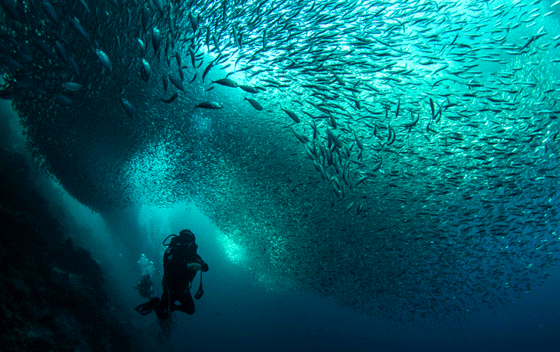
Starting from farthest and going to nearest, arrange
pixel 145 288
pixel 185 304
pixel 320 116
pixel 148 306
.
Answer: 1. pixel 145 288
2. pixel 320 116
3. pixel 185 304
4. pixel 148 306

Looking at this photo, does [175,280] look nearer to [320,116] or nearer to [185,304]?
[185,304]

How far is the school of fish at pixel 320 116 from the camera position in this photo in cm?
515

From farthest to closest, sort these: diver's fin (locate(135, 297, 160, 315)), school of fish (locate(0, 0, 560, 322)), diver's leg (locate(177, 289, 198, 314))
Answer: school of fish (locate(0, 0, 560, 322))
diver's leg (locate(177, 289, 198, 314))
diver's fin (locate(135, 297, 160, 315))

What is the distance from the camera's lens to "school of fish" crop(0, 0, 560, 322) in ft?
16.9

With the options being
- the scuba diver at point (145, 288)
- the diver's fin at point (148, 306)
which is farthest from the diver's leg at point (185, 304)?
the scuba diver at point (145, 288)

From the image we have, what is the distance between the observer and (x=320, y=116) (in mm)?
4520

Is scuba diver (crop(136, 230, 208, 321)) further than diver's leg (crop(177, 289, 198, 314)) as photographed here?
No

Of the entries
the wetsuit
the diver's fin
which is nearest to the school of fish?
the wetsuit

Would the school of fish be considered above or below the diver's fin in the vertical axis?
above

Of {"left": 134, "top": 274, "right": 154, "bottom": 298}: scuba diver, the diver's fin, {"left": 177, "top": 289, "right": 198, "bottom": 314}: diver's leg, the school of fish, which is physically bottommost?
the diver's fin

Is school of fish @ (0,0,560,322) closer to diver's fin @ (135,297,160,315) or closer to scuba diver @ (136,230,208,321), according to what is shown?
scuba diver @ (136,230,208,321)

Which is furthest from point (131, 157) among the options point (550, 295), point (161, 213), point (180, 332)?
point (550, 295)

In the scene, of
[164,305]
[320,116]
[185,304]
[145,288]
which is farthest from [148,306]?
[145,288]

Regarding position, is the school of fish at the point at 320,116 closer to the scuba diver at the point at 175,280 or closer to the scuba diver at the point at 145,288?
the scuba diver at the point at 175,280
